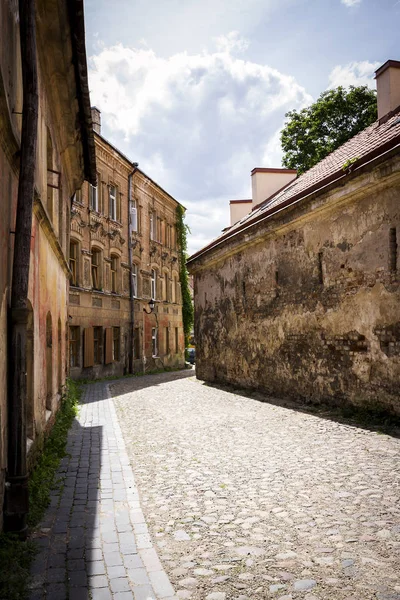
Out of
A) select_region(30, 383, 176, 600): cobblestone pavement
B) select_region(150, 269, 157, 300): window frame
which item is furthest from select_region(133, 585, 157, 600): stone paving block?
select_region(150, 269, 157, 300): window frame

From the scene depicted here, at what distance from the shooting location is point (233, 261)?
16.6 m

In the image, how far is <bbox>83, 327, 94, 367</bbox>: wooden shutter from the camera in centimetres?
2073

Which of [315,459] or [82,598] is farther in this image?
[315,459]

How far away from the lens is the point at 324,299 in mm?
11141

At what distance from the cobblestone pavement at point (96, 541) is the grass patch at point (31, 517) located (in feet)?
0.28

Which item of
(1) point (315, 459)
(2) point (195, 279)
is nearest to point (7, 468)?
(1) point (315, 459)

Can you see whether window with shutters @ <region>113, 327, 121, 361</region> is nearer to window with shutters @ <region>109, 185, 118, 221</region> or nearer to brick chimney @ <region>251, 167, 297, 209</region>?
window with shutters @ <region>109, 185, 118, 221</region>

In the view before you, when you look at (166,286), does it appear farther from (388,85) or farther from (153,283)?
(388,85)

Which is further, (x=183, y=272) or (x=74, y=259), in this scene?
(x=183, y=272)

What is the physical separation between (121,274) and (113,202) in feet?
11.8

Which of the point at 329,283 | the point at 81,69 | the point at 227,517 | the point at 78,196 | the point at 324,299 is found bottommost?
the point at 227,517

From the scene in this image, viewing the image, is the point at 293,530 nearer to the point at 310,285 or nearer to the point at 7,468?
the point at 7,468

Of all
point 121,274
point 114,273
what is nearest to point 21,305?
point 114,273

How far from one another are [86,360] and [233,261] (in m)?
7.99
